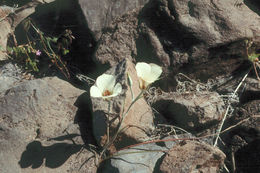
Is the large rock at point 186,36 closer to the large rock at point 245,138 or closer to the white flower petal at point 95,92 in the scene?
the large rock at point 245,138

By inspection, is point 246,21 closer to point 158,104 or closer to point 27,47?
point 158,104

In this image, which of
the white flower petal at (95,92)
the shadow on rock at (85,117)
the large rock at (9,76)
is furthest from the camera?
the large rock at (9,76)

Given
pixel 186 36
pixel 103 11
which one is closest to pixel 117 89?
pixel 186 36

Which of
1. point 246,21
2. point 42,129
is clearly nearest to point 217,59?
point 246,21

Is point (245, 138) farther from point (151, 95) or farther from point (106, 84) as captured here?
point (106, 84)

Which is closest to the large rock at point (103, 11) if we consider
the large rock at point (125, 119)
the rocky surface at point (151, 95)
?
the rocky surface at point (151, 95)

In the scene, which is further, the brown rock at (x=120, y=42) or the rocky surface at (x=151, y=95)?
the brown rock at (x=120, y=42)

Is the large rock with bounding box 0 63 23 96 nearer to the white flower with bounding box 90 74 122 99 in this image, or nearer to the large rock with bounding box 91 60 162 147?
the large rock with bounding box 91 60 162 147
